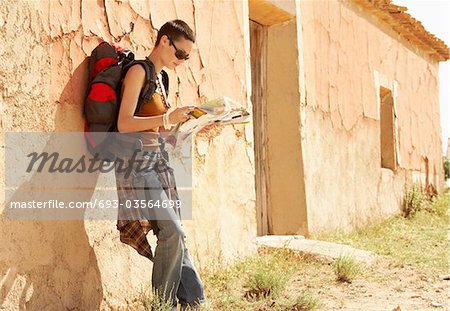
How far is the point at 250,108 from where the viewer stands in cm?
459

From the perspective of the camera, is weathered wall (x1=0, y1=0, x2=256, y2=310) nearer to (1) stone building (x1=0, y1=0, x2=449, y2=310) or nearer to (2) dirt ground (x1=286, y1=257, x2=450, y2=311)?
(1) stone building (x1=0, y1=0, x2=449, y2=310)

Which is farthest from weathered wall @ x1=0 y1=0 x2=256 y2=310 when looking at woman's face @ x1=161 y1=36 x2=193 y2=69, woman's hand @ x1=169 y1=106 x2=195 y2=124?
woman's hand @ x1=169 y1=106 x2=195 y2=124

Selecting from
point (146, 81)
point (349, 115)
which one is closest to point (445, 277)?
point (349, 115)

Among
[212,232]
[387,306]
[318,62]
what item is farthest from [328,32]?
[387,306]

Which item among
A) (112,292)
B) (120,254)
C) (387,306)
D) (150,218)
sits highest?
(150,218)

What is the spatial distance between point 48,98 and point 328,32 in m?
4.16

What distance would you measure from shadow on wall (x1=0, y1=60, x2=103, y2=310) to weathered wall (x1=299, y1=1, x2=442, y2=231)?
2922mm

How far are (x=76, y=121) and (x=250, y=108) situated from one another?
2005 mm

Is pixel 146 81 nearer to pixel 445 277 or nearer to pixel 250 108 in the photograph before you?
pixel 250 108

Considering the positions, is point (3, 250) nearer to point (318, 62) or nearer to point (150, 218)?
point (150, 218)

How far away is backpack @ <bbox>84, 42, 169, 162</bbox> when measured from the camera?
8.48 ft

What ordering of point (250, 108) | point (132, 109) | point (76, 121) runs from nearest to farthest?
point (132, 109) < point (76, 121) < point (250, 108)

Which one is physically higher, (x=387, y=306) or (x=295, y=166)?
(x=295, y=166)

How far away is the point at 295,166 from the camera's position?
5.35m
